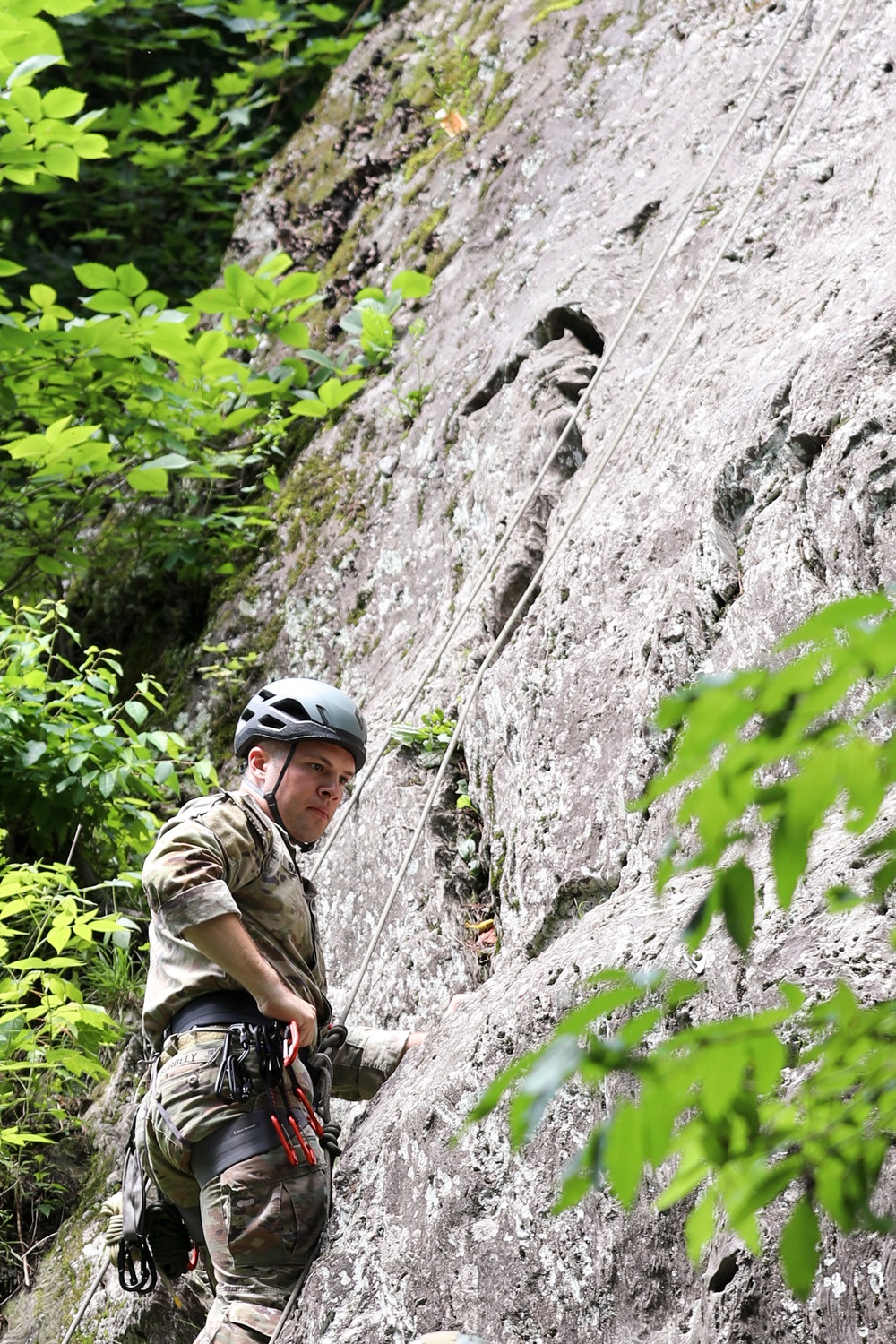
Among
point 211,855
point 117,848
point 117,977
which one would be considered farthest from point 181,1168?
point 117,848

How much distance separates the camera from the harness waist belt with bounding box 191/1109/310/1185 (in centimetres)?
308

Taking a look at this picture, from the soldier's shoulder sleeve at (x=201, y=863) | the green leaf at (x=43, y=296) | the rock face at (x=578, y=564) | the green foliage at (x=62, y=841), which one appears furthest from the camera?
the green leaf at (x=43, y=296)

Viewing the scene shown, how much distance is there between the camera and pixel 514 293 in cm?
574

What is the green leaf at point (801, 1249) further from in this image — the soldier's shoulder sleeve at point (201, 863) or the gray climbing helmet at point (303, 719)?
the gray climbing helmet at point (303, 719)

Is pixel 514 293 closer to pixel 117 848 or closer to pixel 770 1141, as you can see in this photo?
pixel 117 848

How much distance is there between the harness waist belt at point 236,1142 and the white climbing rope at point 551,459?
1392 mm

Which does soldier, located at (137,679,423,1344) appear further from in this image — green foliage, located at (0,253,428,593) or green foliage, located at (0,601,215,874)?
green foliage, located at (0,253,428,593)

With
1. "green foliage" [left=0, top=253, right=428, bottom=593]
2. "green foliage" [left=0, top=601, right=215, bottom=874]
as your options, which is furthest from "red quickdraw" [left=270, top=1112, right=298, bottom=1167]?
"green foliage" [left=0, top=253, right=428, bottom=593]

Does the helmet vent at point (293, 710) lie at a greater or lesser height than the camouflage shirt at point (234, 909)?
greater

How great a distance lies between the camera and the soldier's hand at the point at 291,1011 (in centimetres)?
307

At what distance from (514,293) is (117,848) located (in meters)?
3.17

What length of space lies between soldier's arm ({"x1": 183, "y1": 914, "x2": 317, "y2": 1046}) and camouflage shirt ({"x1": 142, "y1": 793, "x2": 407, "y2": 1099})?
0.03 meters

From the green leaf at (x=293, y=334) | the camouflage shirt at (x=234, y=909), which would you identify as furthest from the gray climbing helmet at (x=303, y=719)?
the green leaf at (x=293, y=334)

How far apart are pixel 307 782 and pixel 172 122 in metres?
7.15
